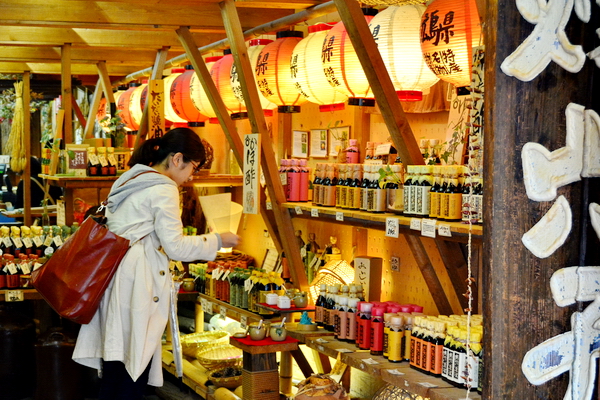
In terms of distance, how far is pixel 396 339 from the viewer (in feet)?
11.4

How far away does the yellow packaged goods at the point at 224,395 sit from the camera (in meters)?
4.83

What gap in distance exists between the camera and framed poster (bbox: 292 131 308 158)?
5.78 meters

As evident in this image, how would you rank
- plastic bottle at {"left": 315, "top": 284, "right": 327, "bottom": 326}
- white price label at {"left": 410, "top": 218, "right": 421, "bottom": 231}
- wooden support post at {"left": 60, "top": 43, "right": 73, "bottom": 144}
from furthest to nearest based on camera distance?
wooden support post at {"left": 60, "top": 43, "right": 73, "bottom": 144} → plastic bottle at {"left": 315, "top": 284, "right": 327, "bottom": 326} → white price label at {"left": 410, "top": 218, "right": 421, "bottom": 231}

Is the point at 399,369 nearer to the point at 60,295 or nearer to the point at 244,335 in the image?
the point at 244,335

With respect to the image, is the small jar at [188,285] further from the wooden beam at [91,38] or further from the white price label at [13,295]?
the wooden beam at [91,38]

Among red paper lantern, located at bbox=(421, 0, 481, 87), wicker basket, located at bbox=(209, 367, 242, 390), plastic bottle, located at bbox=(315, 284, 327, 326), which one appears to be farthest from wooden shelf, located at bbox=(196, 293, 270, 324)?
red paper lantern, located at bbox=(421, 0, 481, 87)

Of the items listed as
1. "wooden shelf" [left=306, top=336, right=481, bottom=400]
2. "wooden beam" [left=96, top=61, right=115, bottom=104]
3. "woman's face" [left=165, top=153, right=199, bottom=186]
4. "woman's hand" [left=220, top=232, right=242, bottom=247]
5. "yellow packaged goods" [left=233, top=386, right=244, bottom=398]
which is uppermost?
"wooden beam" [left=96, top=61, right=115, bottom=104]

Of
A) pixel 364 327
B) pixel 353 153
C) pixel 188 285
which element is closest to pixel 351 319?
pixel 364 327

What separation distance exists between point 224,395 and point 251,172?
1.45 metres

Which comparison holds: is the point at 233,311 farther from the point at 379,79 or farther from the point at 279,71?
the point at 379,79

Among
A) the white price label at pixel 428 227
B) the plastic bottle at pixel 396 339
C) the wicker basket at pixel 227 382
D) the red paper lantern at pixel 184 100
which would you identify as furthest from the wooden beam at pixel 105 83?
the white price label at pixel 428 227

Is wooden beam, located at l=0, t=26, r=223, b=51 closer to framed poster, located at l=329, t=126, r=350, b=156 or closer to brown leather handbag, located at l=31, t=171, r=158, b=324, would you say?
framed poster, located at l=329, t=126, r=350, b=156

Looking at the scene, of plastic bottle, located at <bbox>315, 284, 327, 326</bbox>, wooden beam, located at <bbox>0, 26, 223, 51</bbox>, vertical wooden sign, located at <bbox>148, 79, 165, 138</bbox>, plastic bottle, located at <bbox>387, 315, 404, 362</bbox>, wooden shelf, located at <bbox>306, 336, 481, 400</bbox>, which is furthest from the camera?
wooden beam, located at <bbox>0, 26, 223, 51</bbox>

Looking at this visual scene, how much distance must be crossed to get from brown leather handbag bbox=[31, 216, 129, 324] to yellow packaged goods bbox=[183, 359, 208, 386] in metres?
2.04
